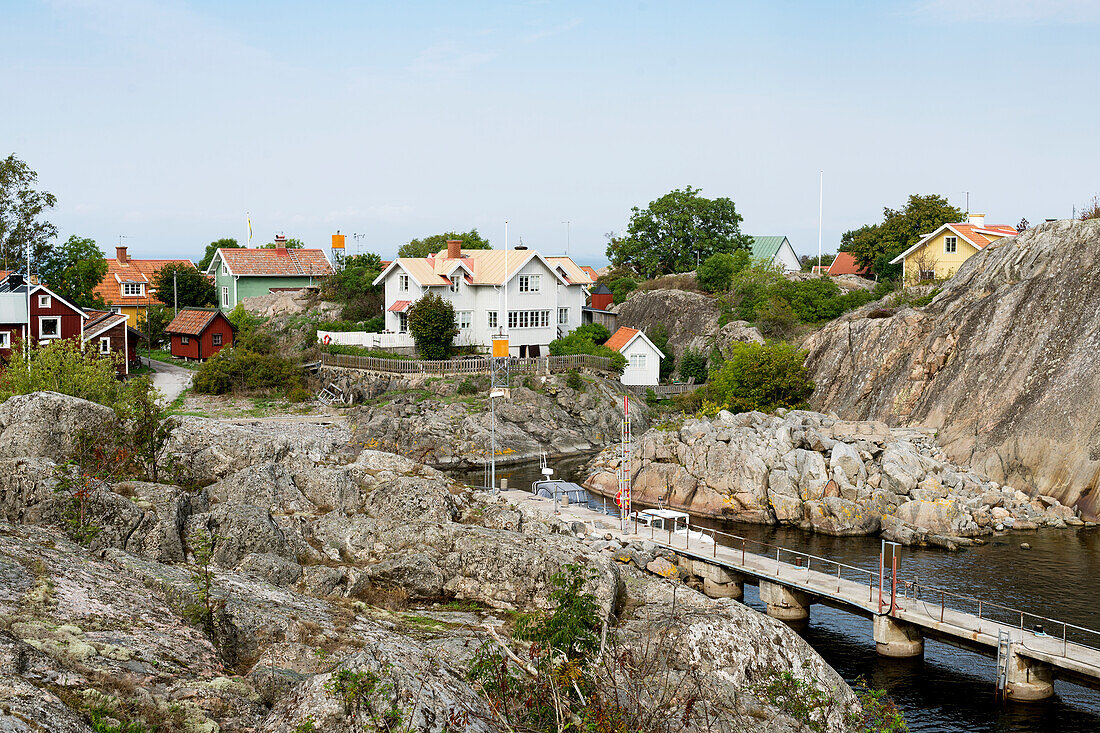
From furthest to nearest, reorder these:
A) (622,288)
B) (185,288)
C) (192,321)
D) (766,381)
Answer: (622,288) → (185,288) → (192,321) → (766,381)

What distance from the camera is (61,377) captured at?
39.1 metres

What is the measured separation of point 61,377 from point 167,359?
138 ft

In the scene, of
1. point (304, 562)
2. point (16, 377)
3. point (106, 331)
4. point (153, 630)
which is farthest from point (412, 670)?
point (106, 331)

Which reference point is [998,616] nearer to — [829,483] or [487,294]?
[829,483]

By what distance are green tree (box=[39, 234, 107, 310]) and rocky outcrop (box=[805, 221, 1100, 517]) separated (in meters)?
54.2

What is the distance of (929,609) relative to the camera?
28.3 metres

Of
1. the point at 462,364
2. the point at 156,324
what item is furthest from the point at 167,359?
the point at 462,364

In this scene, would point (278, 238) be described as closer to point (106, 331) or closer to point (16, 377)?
point (106, 331)

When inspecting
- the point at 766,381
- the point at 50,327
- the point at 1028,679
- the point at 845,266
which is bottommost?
the point at 1028,679

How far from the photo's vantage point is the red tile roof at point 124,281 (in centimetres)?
9362

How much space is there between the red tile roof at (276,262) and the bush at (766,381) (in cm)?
4428

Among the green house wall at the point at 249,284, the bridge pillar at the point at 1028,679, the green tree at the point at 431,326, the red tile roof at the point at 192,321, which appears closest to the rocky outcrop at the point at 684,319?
the green tree at the point at 431,326

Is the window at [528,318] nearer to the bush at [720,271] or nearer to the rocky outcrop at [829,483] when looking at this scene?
the bush at [720,271]

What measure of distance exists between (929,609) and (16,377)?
3435cm
